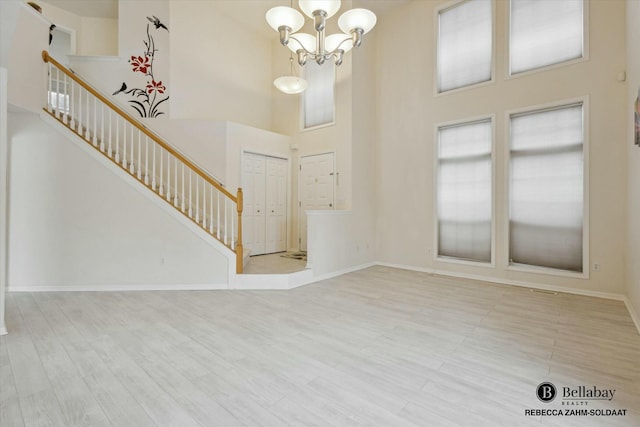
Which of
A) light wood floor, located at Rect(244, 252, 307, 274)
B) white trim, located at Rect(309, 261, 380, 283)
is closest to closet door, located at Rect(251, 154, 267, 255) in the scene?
light wood floor, located at Rect(244, 252, 307, 274)

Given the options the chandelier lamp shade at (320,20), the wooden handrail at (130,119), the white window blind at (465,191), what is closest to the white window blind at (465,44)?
the white window blind at (465,191)

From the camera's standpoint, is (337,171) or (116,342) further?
(337,171)

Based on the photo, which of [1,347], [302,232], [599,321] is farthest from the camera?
[302,232]

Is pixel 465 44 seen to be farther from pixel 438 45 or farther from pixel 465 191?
pixel 465 191

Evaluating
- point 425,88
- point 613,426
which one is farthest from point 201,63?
point 613,426

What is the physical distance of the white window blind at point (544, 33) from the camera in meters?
4.48

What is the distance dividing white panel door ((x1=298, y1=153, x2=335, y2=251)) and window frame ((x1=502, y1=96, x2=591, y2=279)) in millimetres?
3298

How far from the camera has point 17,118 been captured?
4.42 metres

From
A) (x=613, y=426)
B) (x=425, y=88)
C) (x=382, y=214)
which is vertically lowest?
(x=613, y=426)

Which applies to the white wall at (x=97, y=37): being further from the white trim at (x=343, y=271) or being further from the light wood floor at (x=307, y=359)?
the white trim at (x=343, y=271)

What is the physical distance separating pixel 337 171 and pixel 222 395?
198 inches

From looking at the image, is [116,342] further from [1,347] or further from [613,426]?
[613,426]

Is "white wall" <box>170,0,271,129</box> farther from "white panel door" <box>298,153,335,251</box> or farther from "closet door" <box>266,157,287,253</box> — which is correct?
"white panel door" <box>298,153,335,251</box>

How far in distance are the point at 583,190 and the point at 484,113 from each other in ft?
6.52
